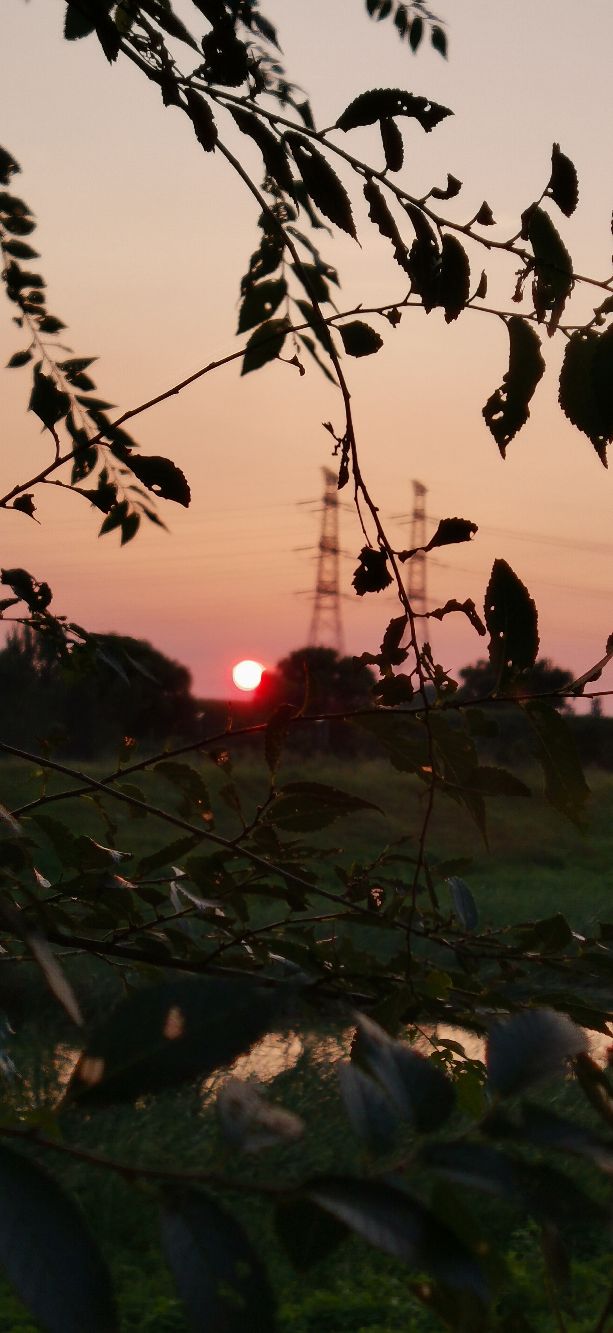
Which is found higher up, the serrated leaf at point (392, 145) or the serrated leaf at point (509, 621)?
the serrated leaf at point (392, 145)

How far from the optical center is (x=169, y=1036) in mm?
383

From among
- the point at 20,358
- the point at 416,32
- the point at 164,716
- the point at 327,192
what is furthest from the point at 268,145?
the point at 164,716

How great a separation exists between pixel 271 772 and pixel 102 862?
0.30 m

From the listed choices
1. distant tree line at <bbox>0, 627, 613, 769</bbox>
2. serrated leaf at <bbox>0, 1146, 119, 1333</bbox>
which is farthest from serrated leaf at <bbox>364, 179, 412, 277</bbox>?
distant tree line at <bbox>0, 627, 613, 769</bbox>

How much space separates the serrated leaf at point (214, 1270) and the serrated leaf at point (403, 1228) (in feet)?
0.09

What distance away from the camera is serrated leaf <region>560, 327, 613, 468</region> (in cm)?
79

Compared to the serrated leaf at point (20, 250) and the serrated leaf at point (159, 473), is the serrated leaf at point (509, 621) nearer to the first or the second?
the serrated leaf at point (159, 473)

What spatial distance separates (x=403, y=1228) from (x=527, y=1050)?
11 centimetres

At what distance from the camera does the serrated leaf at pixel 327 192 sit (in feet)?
2.84

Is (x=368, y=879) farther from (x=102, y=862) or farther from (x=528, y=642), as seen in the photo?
(x=528, y=642)

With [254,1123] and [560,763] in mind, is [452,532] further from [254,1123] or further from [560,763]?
[254,1123]

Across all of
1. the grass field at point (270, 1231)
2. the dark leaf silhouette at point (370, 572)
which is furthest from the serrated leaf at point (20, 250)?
the dark leaf silhouette at point (370, 572)

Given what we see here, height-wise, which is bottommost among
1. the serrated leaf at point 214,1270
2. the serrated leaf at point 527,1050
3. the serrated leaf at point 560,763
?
the serrated leaf at point 214,1270

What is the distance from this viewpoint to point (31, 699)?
13.5 m
